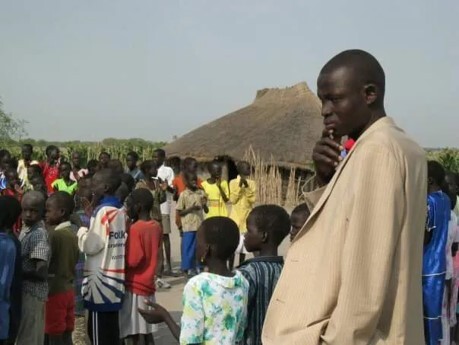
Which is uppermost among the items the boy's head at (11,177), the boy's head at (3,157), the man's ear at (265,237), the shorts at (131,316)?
the boy's head at (3,157)

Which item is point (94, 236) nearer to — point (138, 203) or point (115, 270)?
point (115, 270)

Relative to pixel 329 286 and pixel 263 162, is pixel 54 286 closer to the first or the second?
pixel 329 286

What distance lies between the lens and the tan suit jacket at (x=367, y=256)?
161cm

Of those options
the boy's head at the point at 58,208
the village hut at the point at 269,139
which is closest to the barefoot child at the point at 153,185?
the boy's head at the point at 58,208

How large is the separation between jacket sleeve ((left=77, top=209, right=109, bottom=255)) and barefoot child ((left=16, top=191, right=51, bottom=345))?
485mm

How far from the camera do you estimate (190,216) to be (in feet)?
28.3

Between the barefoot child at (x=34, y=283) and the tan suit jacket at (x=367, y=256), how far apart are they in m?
2.83

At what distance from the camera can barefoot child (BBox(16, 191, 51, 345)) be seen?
4266 millimetres

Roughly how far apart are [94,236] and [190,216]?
380cm

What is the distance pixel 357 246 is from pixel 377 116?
0.42 m

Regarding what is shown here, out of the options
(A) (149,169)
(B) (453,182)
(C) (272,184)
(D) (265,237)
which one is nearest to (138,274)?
(D) (265,237)

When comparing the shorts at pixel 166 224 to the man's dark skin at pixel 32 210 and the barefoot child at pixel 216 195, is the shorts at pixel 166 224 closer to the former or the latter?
the barefoot child at pixel 216 195

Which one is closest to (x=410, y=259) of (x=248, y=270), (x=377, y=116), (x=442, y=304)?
(x=377, y=116)

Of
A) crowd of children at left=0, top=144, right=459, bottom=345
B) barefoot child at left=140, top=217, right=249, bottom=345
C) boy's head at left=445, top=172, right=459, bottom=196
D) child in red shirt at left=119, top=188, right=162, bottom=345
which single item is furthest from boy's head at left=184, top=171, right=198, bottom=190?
barefoot child at left=140, top=217, right=249, bottom=345
